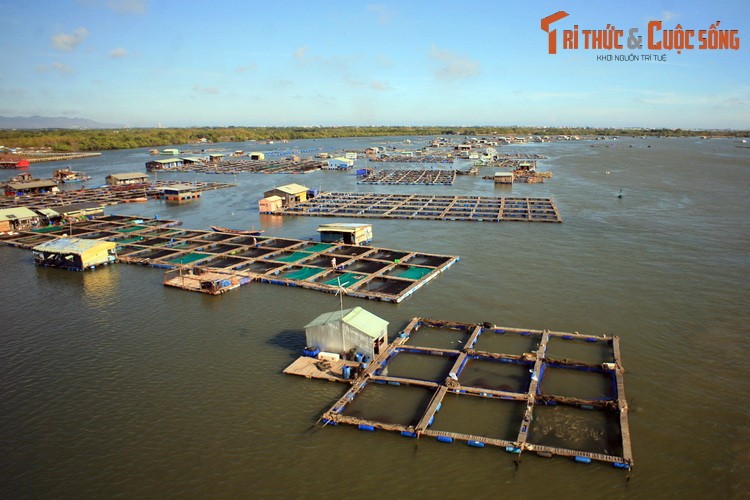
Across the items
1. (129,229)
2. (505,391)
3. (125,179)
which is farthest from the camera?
(125,179)

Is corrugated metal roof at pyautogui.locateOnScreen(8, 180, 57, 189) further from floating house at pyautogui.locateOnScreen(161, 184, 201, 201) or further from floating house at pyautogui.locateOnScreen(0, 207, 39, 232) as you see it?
floating house at pyautogui.locateOnScreen(0, 207, 39, 232)

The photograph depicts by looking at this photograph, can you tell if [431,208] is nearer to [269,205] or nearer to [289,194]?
[289,194]

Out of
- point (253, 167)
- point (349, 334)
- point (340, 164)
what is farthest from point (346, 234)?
point (253, 167)

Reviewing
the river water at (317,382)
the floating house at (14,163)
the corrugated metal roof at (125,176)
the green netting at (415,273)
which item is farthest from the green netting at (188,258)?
the floating house at (14,163)

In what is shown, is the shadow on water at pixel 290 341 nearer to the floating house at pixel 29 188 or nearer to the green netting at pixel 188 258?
the green netting at pixel 188 258

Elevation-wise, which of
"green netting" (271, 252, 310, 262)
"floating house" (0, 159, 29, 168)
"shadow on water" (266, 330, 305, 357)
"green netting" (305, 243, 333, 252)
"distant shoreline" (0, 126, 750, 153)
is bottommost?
"shadow on water" (266, 330, 305, 357)

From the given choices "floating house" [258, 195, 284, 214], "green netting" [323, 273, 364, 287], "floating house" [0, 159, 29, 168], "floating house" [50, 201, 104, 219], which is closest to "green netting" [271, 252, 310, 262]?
"green netting" [323, 273, 364, 287]

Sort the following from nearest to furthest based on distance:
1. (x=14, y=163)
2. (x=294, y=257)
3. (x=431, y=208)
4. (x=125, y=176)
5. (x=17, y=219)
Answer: (x=294, y=257)
(x=17, y=219)
(x=431, y=208)
(x=125, y=176)
(x=14, y=163)
